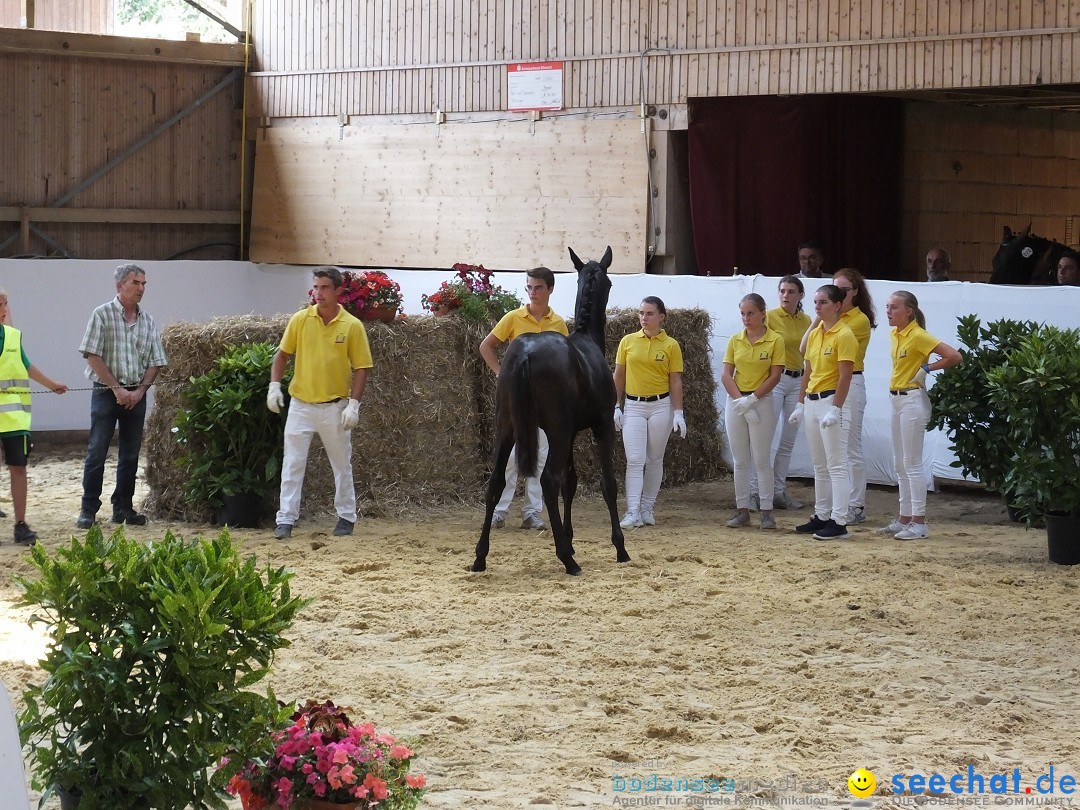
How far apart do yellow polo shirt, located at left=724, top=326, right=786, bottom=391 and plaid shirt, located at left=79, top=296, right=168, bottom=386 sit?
3954mm

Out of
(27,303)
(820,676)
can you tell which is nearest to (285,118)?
(27,303)

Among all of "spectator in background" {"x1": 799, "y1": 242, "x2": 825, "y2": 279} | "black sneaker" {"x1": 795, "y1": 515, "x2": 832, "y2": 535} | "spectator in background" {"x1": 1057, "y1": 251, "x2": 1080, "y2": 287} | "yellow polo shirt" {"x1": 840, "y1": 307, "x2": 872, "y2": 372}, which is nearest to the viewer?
"black sneaker" {"x1": 795, "y1": 515, "x2": 832, "y2": 535}

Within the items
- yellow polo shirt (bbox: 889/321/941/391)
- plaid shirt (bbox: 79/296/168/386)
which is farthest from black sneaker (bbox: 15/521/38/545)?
yellow polo shirt (bbox: 889/321/941/391)

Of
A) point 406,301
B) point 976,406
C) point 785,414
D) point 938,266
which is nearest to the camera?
point 976,406

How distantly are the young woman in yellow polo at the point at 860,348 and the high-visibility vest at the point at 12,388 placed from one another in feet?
17.0

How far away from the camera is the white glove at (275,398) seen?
8.39 m

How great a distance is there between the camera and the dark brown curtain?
1370 centimetres

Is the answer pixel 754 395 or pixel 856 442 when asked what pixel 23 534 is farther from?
pixel 856 442

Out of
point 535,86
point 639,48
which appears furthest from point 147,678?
point 535,86

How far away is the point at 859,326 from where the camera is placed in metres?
8.84

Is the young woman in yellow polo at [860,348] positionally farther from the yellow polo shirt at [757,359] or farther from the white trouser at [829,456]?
the yellow polo shirt at [757,359]

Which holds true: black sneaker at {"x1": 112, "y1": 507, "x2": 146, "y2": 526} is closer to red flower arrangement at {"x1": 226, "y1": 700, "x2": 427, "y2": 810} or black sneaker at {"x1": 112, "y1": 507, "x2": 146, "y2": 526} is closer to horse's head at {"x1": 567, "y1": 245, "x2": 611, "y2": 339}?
horse's head at {"x1": 567, "y1": 245, "x2": 611, "y2": 339}

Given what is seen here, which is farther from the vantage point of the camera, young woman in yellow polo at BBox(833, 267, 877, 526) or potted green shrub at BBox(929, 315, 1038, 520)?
young woman in yellow polo at BBox(833, 267, 877, 526)

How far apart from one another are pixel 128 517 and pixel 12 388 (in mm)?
1260
